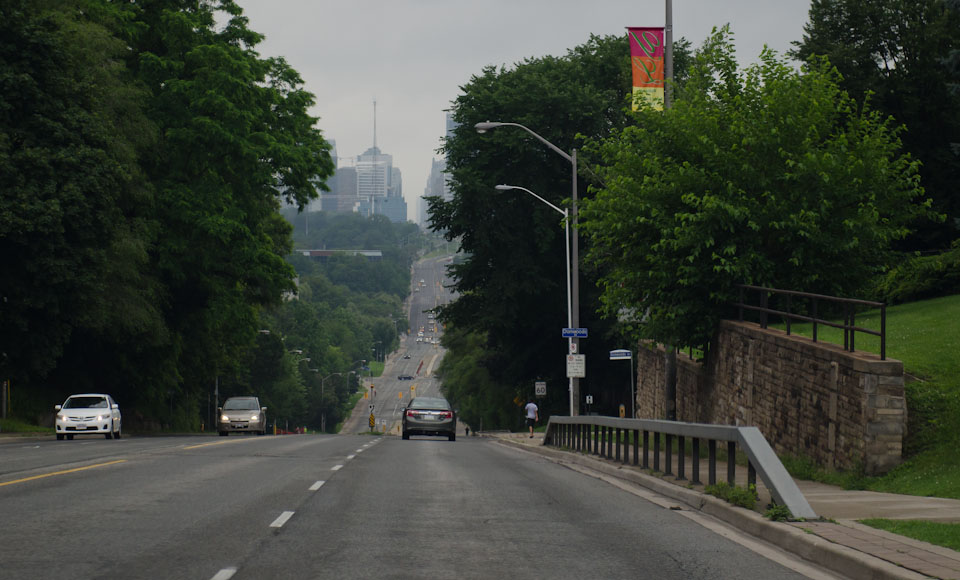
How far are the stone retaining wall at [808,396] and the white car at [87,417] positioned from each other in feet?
65.9

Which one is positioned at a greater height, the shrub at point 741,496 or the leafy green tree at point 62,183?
the leafy green tree at point 62,183

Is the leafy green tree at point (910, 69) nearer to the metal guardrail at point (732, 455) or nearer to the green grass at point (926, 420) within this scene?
the green grass at point (926, 420)

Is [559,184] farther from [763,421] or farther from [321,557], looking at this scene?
[321,557]

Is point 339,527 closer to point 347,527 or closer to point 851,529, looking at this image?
point 347,527

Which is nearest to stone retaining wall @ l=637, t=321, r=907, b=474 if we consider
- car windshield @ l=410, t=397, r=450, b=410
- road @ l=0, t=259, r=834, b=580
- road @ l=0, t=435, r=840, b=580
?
road @ l=0, t=259, r=834, b=580

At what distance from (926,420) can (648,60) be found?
12.8m

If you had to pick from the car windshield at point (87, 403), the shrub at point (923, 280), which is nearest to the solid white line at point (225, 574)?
the shrub at point (923, 280)

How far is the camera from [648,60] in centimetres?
2625

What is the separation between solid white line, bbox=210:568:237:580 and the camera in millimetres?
8403

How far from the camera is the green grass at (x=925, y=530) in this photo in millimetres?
9574

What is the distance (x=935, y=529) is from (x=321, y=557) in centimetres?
548

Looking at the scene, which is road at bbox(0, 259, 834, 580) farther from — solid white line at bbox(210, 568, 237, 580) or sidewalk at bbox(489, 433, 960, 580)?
sidewalk at bbox(489, 433, 960, 580)

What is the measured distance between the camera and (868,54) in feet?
153

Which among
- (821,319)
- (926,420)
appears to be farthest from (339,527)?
(821,319)
